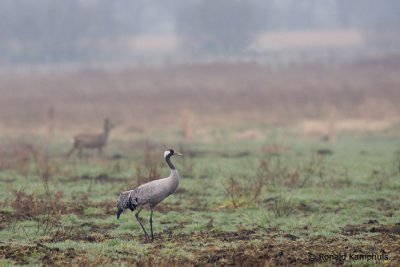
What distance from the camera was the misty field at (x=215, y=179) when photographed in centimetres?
1133

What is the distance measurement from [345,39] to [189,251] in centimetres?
7754

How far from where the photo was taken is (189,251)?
1122 centimetres

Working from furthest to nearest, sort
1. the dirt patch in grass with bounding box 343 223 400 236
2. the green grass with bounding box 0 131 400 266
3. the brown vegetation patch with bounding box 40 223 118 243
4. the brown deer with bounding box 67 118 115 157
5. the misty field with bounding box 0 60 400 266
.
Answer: the brown deer with bounding box 67 118 115 157 → the dirt patch in grass with bounding box 343 223 400 236 → the brown vegetation patch with bounding box 40 223 118 243 → the green grass with bounding box 0 131 400 266 → the misty field with bounding box 0 60 400 266

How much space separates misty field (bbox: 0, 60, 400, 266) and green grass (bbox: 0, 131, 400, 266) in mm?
42

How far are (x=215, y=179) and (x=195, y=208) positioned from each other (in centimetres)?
456

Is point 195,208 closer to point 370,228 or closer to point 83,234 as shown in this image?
point 83,234

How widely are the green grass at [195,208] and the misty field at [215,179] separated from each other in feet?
0.14

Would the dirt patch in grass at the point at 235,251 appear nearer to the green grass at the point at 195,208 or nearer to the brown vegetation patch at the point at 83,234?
the green grass at the point at 195,208

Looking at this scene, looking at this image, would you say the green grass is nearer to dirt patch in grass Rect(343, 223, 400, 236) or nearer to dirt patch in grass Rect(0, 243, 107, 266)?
dirt patch in grass Rect(0, 243, 107, 266)

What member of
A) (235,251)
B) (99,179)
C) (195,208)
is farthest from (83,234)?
(99,179)

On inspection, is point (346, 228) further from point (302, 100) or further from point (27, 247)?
point (302, 100)

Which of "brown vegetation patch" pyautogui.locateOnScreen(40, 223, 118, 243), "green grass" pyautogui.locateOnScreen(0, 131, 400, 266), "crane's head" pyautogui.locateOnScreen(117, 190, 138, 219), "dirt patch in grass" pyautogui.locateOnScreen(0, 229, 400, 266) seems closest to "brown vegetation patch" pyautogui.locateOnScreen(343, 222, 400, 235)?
"green grass" pyautogui.locateOnScreen(0, 131, 400, 266)

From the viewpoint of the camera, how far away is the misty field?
37.2ft

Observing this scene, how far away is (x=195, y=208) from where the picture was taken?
15.8m
